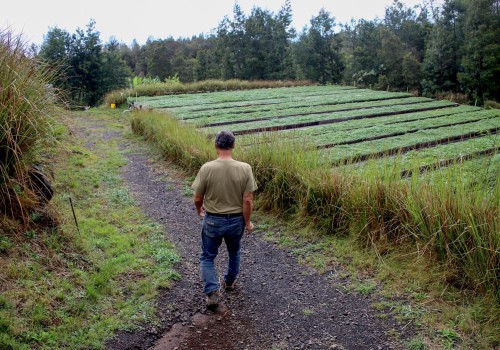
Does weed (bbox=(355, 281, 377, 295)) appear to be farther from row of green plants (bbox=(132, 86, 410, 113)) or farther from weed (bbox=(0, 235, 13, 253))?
row of green plants (bbox=(132, 86, 410, 113))

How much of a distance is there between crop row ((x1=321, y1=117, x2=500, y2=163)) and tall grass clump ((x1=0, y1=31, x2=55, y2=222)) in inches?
188

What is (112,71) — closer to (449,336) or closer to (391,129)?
(391,129)

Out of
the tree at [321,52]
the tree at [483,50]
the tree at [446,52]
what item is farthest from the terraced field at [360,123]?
the tree at [321,52]

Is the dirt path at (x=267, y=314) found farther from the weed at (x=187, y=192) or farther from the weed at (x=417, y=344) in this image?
the weed at (x=187, y=192)

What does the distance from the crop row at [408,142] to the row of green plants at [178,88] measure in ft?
40.5

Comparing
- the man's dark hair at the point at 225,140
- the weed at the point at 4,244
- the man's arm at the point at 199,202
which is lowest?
the weed at the point at 4,244

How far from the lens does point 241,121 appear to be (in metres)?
12.8

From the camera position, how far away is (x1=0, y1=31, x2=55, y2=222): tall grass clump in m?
3.83

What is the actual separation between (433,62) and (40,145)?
21.5 m

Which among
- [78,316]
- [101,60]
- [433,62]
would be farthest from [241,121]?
[101,60]

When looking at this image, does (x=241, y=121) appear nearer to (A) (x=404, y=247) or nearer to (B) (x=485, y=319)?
(A) (x=404, y=247)

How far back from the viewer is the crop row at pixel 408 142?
325 inches

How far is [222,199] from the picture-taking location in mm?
3639

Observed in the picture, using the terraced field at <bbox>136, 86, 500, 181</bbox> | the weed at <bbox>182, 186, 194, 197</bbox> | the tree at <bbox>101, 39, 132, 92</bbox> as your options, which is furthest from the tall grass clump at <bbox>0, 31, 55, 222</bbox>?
the tree at <bbox>101, 39, 132, 92</bbox>
